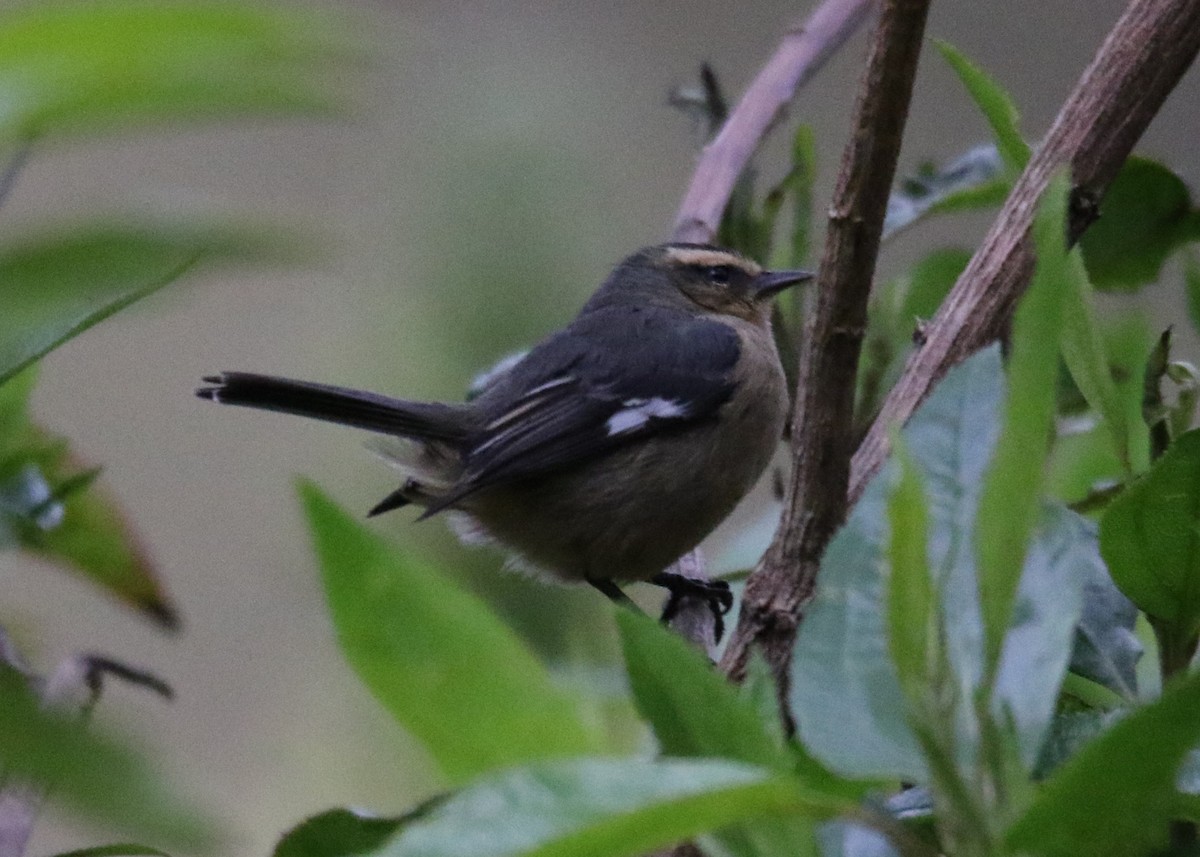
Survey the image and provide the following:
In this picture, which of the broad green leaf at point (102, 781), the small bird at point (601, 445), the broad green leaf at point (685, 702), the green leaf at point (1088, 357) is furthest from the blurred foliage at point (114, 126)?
the small bird at point (601, 445)

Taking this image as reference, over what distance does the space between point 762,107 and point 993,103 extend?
3.80ft

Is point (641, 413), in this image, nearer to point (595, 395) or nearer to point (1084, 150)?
point (595, 395)

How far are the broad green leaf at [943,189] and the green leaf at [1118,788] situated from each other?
1.31 meters

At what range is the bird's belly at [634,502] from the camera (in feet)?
10.2

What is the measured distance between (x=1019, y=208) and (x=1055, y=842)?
805 millimetres

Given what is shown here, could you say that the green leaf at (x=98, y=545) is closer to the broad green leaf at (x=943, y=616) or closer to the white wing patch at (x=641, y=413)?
the broad green leaf at (x=943, y=616)

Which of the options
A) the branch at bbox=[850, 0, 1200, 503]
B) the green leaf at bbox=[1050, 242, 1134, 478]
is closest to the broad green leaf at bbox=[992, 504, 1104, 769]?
the green leaf at bbox=[1050, 242, 1134, 478]

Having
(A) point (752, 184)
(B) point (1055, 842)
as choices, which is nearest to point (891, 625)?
(B) point (1055, 842)

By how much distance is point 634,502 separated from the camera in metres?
3.13

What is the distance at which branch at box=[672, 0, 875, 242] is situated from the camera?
2.28 metres

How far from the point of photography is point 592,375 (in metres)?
3.37

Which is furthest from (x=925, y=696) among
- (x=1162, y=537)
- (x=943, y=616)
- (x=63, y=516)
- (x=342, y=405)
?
(x=342, y=405)

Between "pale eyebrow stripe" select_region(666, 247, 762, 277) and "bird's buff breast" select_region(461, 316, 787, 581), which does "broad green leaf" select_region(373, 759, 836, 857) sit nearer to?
"bird's buff breast" select_region(461, 316, 787, 581)

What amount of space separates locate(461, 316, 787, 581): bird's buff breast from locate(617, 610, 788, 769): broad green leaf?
2.36 m
